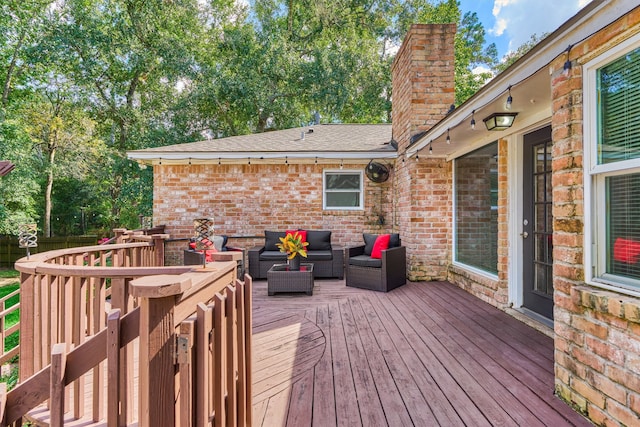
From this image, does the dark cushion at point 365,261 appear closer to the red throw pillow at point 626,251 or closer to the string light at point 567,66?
the red throw pillow at point 626,251

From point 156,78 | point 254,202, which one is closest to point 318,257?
point 254,202

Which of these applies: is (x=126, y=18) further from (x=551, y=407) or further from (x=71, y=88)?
(x=551, y=407)

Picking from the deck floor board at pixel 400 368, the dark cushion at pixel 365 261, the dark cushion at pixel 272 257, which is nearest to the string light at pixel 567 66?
the deck floor board at pixel 400 368

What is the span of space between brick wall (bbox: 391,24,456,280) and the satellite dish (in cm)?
135

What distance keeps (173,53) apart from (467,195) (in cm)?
1117

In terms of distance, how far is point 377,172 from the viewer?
6957 millimetres

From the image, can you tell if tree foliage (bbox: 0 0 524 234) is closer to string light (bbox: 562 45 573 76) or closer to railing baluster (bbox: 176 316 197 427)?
string light (bbox: 562 45 573 76)

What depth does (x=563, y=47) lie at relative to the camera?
208 cm

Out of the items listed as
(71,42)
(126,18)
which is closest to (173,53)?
(126,18)

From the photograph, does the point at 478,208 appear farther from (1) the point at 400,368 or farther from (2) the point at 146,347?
(2) the point at 146,347

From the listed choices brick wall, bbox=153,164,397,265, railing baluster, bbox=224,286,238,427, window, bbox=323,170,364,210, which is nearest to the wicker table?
brick wall, bbox=153,164,397,265

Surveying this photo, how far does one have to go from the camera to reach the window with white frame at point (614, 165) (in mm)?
1735

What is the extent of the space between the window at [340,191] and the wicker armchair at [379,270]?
201 cm

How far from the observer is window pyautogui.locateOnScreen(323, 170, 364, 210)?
24.0 ft
